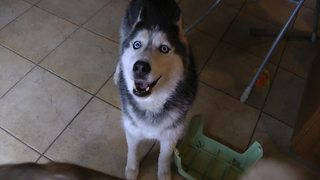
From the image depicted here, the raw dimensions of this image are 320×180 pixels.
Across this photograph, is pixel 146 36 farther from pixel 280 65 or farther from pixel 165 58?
pixel 280 65

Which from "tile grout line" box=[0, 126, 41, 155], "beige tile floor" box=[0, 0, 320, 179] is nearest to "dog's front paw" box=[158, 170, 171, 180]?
"beige tile floor" box=[0, 0, 320, 179]

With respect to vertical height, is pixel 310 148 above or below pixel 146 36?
below

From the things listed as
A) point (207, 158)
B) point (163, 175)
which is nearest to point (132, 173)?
point (163, 175)

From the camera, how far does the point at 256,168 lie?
91 cm

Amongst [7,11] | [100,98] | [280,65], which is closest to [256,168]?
[100,98]

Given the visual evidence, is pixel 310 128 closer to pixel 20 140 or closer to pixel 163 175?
pixel 163 175

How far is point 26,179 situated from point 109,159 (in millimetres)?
1111

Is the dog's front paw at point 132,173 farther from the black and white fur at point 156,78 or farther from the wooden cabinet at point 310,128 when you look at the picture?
the wooden cabinet at point 310,128

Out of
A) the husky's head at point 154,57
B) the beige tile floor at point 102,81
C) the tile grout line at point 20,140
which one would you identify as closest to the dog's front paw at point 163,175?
the beige tile floor at point 102,81

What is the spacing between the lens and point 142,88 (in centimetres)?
101

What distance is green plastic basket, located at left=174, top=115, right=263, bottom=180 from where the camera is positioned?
140 cm

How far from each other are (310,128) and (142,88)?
92 centimetres

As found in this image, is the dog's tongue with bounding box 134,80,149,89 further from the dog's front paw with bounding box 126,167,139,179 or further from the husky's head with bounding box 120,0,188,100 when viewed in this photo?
the dog's front paw with bounding box 126,167,139,179

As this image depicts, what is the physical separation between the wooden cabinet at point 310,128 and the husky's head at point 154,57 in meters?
0.75
